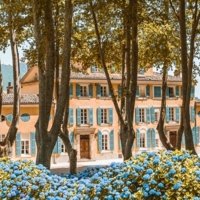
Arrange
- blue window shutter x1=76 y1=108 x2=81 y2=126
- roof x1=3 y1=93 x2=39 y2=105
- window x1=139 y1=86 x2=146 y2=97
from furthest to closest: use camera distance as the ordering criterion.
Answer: window x1=139 y1=86 x2=146 y2=97
blue window shutter x1=76 y1=108 x2=81 y2=126
roof x1=3 y1=93 x2=39 y2=105

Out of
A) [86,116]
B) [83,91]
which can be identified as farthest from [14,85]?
[86,116]

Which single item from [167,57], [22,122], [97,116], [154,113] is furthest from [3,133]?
[167,57]

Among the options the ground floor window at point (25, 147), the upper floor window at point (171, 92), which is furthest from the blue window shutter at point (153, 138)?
the ground floor window at point (25, 147)

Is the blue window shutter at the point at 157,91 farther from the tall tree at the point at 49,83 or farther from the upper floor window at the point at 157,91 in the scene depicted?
the tall tree at the point at 49,83

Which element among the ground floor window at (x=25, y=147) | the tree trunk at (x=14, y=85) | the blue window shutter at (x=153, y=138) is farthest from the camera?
the blue window shutter at (x=153, y=138)

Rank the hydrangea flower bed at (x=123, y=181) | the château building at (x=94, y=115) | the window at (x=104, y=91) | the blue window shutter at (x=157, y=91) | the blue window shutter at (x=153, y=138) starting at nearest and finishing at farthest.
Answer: the hydrangea flower bed at (x=123, y=181) → the château building at (x=94, y=115) → the window at (x=104, y=91) → the blue window shutter at (x=153, y=138) → the blue window shutter at (x=157, y=91)

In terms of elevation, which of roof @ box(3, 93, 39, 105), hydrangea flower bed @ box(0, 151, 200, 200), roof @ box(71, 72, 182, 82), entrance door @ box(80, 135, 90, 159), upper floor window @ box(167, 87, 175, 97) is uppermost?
roof @ box(71, 72, 182, 82)

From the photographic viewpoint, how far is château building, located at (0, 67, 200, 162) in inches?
1651

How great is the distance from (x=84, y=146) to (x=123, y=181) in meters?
38.6

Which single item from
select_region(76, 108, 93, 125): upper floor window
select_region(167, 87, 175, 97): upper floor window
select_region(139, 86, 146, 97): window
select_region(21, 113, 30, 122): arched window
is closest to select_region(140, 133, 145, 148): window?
select_region(139, 86, 146, 97): window

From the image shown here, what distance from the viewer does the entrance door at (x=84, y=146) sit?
1807 inches

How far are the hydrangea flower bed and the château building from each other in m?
32.2

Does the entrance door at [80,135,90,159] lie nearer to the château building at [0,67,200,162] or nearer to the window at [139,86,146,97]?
the château building at [0,67,200,162]

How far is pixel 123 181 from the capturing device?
7.73 meters
